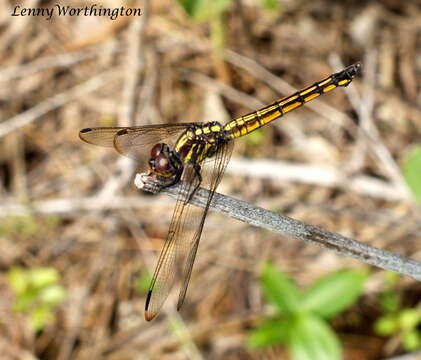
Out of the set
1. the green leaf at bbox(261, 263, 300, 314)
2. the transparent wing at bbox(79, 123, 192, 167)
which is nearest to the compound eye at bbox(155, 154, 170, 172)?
the transparent wing at bbox(79, 123, 192, 167)

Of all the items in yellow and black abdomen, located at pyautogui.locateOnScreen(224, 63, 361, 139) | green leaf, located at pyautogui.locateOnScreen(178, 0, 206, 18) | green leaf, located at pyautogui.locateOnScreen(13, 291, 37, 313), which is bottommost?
green leaf, located at pyautogui.locateOnScreen(13, 291, 37, 313)

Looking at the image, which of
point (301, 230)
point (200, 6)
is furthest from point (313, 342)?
point (200, 6)

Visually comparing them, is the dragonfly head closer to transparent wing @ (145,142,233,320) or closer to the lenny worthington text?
transparent wing @ (145,142,233,320)

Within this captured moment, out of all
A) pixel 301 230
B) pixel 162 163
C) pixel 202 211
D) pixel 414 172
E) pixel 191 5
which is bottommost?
pixel 301 230

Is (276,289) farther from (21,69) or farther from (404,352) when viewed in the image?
(21,69)

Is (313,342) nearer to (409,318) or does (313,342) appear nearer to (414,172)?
(409,318)

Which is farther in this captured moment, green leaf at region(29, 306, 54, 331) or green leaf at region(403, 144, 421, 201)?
green leaf at region(29, 306, 54, 331)
